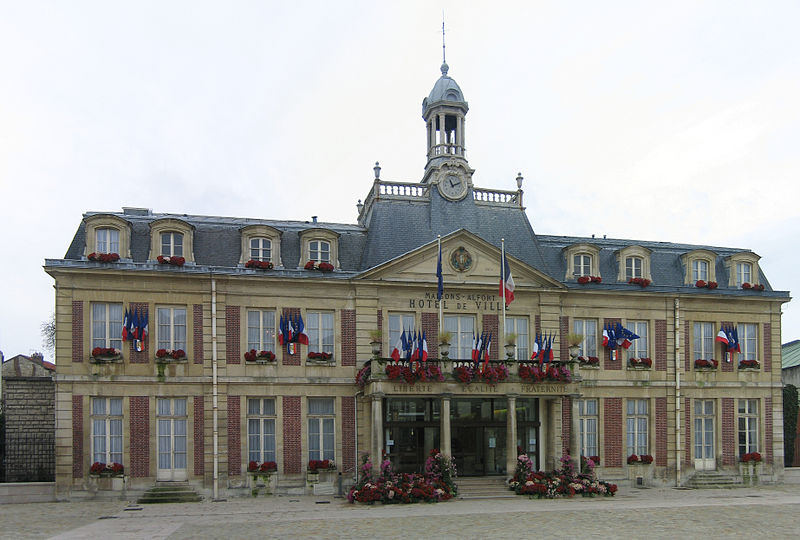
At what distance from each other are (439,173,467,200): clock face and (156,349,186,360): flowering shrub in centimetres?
1214

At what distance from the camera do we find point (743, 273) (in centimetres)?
3469

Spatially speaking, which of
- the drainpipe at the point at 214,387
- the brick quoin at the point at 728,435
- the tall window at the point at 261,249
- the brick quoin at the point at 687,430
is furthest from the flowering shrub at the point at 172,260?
the brick quoin at the point at 728,435

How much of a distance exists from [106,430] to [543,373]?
1546 centimetres

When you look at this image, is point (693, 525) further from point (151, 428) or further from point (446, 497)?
point (151, 428)

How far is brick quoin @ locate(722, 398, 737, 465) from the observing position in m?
33.2

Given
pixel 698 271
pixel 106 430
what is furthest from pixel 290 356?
pixel 698 271

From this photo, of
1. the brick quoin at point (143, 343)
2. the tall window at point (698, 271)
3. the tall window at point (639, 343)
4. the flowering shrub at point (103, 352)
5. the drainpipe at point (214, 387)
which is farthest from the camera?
the tall window at point (698, 271)

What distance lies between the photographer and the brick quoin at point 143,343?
93.8ft

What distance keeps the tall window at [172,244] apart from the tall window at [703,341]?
68.7 ft

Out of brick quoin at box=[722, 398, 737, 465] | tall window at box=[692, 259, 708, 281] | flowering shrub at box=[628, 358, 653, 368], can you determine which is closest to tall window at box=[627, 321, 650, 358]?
flowering shrub at box=[628, 358, 653, 368]

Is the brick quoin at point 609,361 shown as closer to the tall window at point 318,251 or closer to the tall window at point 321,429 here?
the tall window at point 321,429

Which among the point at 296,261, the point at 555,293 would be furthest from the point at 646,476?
the point at 296,261

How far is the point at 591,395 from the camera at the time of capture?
106 ft

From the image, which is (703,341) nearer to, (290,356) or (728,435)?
(728,435)
